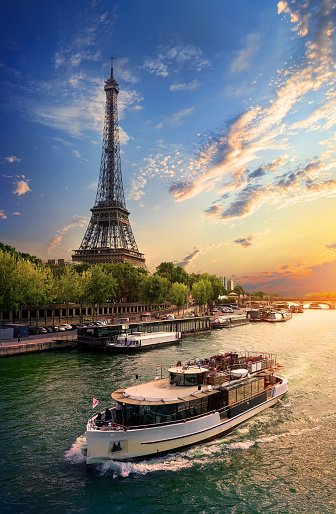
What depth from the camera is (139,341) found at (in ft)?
220

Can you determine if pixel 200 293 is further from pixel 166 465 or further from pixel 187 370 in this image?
pixel 166 465

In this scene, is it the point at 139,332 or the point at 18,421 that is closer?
the point at 18,421

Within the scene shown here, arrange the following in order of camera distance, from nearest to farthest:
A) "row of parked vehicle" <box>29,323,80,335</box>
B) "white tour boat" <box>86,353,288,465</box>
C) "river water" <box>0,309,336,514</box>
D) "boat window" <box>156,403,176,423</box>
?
"river water" <box>0,309,336,514</box>
"white tour boat" <box>86,353,288,465</box>
"boat window" <box>156,403,176,423</box>
"row of parked vehicle" <box>29,323,80,335</box>

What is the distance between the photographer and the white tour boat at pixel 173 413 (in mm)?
23406

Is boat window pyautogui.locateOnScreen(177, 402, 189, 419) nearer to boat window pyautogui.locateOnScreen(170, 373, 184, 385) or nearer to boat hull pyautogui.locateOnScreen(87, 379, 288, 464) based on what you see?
boat hull pyautogui.locateOnScreen(87, 379, 288, 464)

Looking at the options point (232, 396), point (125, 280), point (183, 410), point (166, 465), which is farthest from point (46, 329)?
point (125, 280)

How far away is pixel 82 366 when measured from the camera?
169 ft

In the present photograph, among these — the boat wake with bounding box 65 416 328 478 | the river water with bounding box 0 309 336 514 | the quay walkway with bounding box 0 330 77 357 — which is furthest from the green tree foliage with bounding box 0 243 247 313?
the boat wake with bounding box 65 416 328 478

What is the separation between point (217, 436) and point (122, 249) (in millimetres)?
157469

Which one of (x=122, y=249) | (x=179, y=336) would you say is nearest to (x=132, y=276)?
(x=122, y=249)

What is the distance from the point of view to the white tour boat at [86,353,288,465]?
23406mm

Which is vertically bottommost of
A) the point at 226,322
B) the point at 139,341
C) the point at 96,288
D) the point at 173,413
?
the point at 226,322

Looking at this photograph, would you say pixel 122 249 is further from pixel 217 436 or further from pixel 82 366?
pixel 217 436

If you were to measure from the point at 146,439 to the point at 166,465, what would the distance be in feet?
6.08
